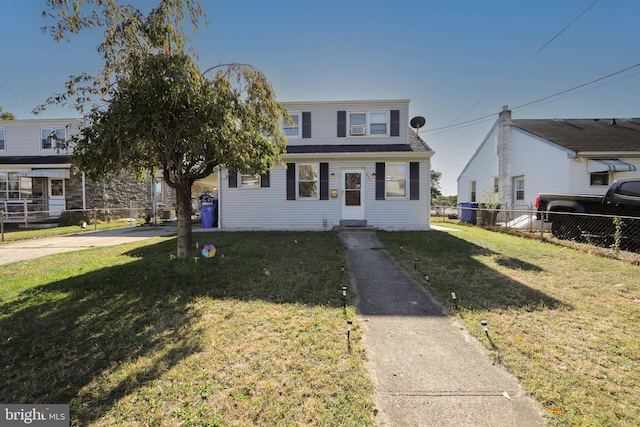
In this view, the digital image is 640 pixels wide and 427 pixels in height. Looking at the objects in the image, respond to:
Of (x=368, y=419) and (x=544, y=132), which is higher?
(x=544, y=132)

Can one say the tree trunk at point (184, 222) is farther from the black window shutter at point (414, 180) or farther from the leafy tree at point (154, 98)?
the black window shutter at point (414, 180)

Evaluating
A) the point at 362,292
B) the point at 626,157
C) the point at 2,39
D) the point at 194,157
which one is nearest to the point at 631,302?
the point at 362,292

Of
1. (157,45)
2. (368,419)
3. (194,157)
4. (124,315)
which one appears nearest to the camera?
(368,419)

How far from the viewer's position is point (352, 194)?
450 inches

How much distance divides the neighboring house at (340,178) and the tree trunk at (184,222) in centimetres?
555

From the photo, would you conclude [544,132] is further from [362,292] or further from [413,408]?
[413,408]

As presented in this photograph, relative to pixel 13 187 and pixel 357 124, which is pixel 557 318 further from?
pixel 13 187

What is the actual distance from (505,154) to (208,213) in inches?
648

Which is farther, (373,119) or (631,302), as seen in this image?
(373,119)

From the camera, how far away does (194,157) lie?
511 centimetres

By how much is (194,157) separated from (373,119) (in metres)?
8.68

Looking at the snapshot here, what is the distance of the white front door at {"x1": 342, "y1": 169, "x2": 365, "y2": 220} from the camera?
1135cm

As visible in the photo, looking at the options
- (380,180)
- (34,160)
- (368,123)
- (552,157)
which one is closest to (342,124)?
(368,123)

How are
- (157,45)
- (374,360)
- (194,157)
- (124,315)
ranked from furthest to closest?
(194,157)
(157,45)
(124,315)
(374,360)
